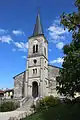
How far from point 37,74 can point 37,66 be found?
2185 millimetres

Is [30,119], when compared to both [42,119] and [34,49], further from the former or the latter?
[34,49]

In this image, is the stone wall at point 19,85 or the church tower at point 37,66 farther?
the stone wall at point 19,85

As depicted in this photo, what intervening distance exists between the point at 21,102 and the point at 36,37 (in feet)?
67.5

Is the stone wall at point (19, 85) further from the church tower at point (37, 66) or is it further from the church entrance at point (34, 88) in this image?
the church tower at point (37, 66)

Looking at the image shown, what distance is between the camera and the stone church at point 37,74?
4984 cm

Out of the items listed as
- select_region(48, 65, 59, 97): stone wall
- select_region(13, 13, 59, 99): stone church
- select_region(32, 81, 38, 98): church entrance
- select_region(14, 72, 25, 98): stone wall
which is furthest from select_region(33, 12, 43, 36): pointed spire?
Answer: select_region(32, 81, 38, 98): church entrance

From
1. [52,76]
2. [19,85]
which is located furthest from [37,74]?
[19,85]

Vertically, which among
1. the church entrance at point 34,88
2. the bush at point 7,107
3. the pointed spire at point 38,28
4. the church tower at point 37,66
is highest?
the pointed spire at point 38,28

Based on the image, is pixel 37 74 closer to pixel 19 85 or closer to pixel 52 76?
pixel 52 76

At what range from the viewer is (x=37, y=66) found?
169ft

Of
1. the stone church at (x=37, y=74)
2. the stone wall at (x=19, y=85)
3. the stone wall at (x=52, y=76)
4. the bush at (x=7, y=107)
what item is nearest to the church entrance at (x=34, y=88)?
the stone church at (x=37, y=74)

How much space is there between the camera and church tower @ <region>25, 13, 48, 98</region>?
4946 centimetres

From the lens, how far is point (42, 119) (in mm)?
18406

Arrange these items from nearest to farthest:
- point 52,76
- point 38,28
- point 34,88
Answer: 1. point 34,88
2. point 52,76
3. point 38,28
